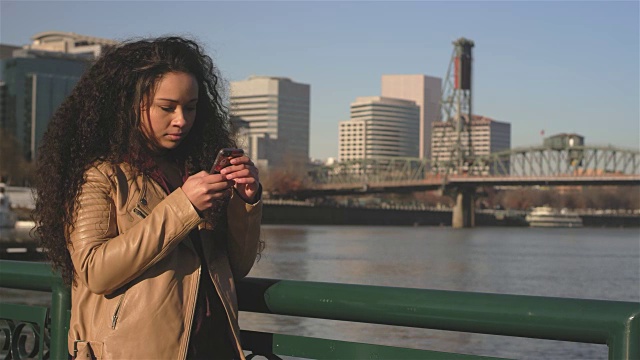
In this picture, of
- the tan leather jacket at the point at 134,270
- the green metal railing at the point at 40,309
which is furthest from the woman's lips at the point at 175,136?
the green metal railing at the point at 40,309

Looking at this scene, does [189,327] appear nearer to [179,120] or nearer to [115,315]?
[115,315]

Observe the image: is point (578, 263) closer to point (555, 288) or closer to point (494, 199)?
point (555, 288)

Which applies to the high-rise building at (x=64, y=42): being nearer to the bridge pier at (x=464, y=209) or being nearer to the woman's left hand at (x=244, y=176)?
the bridge pier at (x=464, y=209)

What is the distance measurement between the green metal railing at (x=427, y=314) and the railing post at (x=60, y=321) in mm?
58

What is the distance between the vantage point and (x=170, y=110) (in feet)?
8.32

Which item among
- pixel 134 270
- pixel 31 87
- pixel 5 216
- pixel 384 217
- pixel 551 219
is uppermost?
pixel 31 87

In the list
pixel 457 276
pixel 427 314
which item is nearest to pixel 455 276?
pixel 457 276

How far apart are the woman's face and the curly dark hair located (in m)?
0.02

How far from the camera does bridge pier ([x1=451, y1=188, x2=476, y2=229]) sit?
9206 centimetres

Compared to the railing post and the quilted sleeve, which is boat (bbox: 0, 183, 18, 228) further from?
the quilted sleeve

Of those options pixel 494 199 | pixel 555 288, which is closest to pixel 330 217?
pixel 494 199

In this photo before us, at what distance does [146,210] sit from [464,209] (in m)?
92.2

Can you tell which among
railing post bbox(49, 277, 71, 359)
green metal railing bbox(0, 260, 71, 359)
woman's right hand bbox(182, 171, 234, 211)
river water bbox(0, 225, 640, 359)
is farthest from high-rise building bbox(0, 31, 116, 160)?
woman's right hand bbox(182, 171, 234, 211)

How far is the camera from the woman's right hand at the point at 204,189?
7.64ft
